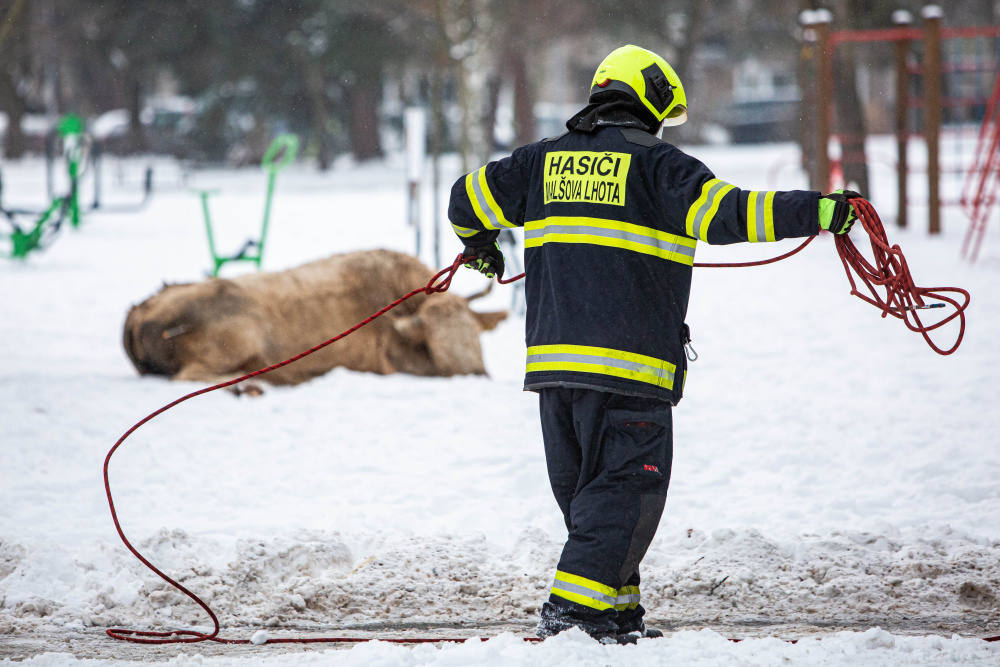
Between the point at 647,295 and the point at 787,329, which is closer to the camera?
the point at 647,295

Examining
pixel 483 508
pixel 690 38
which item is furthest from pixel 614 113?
pixel 690 38

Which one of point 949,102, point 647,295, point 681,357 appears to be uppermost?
point 949,102

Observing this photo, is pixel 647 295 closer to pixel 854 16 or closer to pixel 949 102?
pixel 949 102

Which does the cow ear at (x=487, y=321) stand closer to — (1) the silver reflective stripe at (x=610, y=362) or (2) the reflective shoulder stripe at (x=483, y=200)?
(2) the reflective shoulder stripe at (x=483, y=200)

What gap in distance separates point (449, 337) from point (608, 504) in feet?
12.7

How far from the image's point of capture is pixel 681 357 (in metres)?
3.03

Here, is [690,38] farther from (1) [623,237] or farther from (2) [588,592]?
(2) [588,592]

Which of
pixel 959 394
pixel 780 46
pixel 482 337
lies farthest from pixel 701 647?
pixel 780 46

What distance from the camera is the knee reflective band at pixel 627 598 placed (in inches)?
118

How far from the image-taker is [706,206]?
278 centimetres

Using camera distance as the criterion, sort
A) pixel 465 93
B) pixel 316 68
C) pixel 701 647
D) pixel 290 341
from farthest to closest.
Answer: pixel 316 68 → pixel 465 93 → pixel 290 341 → pixel 701 647

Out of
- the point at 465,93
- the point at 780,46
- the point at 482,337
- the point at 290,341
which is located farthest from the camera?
the point at 780,46

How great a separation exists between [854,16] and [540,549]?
16169mm

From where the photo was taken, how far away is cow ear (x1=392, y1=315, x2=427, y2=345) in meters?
6.74
